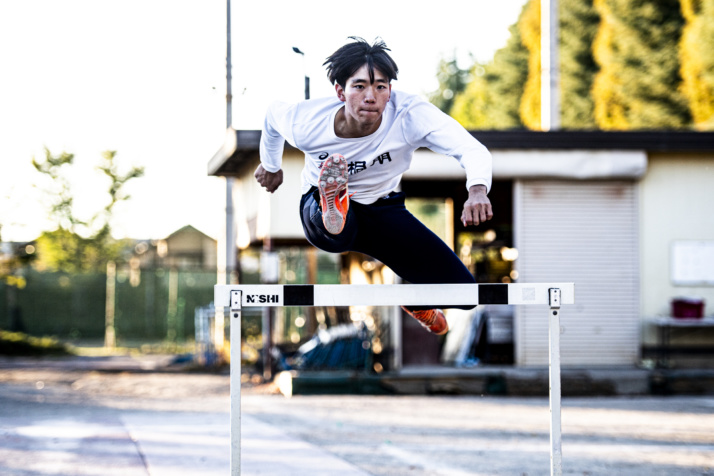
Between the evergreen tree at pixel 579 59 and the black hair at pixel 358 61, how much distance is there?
36.1 metres

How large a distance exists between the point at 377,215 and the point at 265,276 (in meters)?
9.03

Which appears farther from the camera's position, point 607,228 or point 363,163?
point 607,228

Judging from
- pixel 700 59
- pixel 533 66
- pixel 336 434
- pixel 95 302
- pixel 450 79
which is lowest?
pixel 336 434

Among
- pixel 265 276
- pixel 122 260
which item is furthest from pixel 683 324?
pixel 122 260

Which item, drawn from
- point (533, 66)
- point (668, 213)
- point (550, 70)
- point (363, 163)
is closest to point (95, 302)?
point (550, 70)

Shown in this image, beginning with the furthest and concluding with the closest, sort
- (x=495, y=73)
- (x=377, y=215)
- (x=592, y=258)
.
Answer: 1. (x=495, y=73)
2. (x=592, y=258)
3. (x=377, y=215)

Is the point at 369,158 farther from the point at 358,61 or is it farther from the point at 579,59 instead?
the point at 579,59

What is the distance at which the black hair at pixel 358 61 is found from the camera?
4.37 metres

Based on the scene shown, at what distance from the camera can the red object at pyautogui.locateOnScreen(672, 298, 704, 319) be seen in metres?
13.4

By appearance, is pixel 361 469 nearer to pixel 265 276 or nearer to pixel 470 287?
pixel 470 287

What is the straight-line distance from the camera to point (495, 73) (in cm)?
4662

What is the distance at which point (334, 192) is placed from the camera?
4.36 metres

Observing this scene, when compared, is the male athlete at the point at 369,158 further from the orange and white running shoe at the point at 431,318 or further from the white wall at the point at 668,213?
the white wall at the point at 668,213

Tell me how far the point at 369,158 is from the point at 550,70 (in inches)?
514
